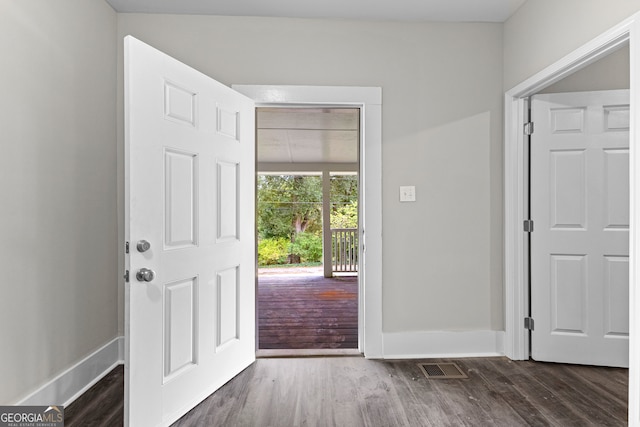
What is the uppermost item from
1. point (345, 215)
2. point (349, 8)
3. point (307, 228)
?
point (349, 8)

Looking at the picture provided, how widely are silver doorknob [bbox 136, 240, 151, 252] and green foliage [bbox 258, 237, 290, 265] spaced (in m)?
7.46

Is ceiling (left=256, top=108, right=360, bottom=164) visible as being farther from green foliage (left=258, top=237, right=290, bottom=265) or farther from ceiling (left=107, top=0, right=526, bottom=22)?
green foliage (left=258, top=237, right=290, bottom=265)

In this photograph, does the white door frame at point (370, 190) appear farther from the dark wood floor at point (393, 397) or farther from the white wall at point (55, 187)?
the white wall at point (55, 187)

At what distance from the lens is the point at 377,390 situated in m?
2.28

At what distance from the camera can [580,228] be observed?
8.66 feet

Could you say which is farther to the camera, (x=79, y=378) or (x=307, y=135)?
(x=307, y=135)

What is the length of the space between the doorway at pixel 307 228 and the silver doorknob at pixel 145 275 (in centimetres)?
150

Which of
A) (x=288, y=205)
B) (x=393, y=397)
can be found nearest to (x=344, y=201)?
(x=288, y=205)

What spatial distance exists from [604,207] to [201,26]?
3149 millimetres

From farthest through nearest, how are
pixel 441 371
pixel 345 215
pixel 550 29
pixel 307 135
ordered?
pixel 345 215, pixel 307 135, pixel 441 371, pixel 550 29

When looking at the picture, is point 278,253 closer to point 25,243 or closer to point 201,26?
point 201,26

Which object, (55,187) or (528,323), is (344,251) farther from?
(55,187)

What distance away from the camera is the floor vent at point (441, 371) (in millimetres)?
2473

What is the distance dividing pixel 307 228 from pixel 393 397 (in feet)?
23.9
